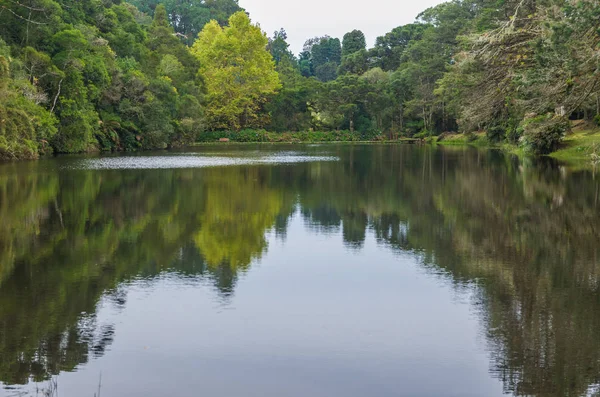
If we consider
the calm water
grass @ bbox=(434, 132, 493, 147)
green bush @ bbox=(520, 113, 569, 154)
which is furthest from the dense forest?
the calm water

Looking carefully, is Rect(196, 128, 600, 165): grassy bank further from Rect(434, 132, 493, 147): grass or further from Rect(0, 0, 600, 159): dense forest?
Rect(0, 0, 600, 159): dense forest

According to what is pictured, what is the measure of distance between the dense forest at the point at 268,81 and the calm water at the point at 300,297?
1222 cm

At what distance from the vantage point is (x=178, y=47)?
250ft

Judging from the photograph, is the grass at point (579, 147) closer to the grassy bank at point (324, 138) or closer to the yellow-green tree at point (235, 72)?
the grassy bank at point (324, 138)

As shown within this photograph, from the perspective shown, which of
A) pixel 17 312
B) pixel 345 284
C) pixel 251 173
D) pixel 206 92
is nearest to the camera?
pixel 17 312

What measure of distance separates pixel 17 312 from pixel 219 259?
3786 mm

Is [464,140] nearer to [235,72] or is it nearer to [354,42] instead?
[235,72]

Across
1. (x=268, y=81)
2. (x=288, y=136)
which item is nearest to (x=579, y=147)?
(x=288, y=136)

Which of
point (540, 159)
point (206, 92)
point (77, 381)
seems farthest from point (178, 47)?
point (77, 381)

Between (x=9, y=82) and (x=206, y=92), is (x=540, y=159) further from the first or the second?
(x=206, y=92)

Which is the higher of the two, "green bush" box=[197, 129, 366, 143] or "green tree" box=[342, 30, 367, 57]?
"green tree" box=[342, 30, 367, 57]

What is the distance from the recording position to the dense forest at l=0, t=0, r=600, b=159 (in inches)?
1218

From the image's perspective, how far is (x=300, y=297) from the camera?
353 inches

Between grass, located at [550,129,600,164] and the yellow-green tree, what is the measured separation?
4883 cm
